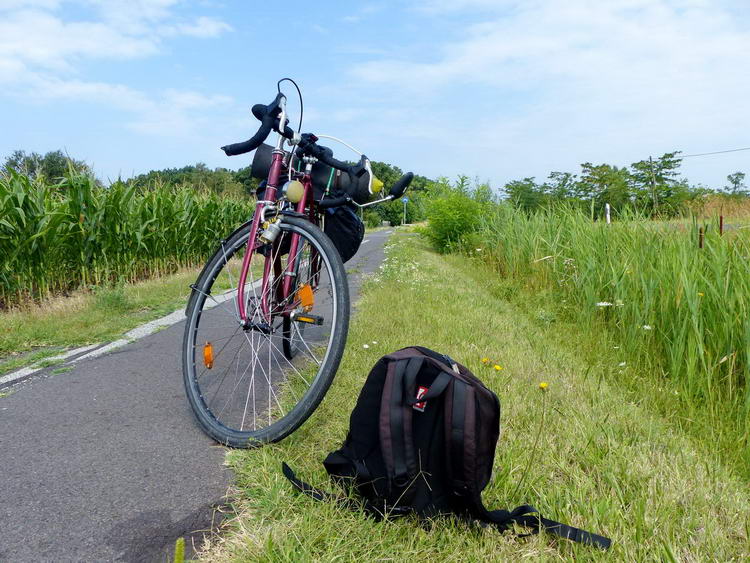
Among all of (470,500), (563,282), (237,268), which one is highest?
(237,268)

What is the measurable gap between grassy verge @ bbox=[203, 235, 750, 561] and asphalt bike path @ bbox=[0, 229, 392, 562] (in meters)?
0.20

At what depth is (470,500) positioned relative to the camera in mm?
1521

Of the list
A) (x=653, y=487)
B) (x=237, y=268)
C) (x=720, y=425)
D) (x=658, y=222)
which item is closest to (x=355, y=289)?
(x=658, y=222)

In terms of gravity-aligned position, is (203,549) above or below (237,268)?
below

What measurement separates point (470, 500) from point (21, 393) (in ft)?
9.02

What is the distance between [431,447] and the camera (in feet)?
5.13

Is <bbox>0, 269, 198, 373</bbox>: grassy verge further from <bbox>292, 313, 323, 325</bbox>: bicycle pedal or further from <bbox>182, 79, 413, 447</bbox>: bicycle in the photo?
<bbox>292, 313, 323, 325</bbox>: bicycle pedal

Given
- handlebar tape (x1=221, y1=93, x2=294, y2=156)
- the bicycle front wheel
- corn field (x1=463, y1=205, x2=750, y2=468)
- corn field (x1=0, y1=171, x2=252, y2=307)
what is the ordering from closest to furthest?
1. the bicycle front wheel
2. handlebar tape (x1=221, y1=93, x2=294, y2=156)
3. corn field (x1=463, y1=205, x2=750, y2=468)
4. corn field (x1=0, y1=171, x2=252, y2=307)

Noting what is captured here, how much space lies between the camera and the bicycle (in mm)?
2078

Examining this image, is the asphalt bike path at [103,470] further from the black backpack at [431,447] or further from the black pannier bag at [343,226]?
the black pannier bag at [343,226]

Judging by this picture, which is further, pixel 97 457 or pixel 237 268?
pixel 237 268

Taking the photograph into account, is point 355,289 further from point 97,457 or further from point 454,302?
point 97,457

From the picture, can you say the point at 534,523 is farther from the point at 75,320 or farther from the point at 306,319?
the point at 75,320

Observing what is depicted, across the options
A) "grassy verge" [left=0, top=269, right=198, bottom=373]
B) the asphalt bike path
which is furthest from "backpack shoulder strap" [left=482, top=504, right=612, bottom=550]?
"grassy verge" [left=0, top=269, right=198, bottom=373]
